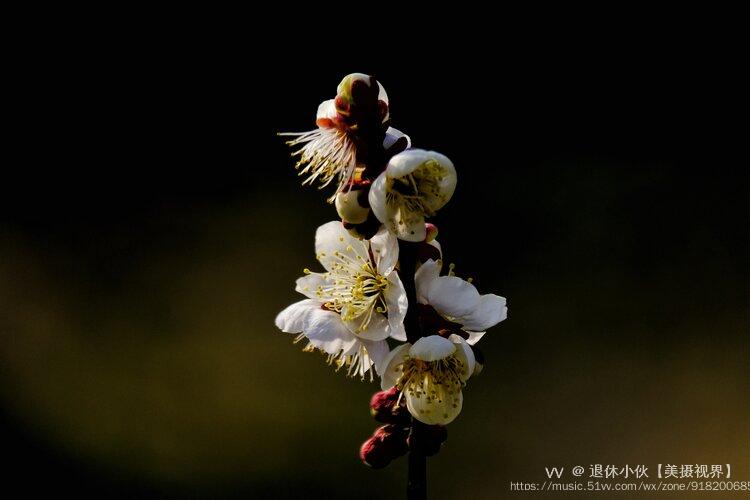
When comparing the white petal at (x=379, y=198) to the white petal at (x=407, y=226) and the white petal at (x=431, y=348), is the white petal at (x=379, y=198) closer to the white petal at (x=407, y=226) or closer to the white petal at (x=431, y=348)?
the white petal at (x=407, y=226)

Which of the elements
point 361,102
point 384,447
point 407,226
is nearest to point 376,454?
point 384,447

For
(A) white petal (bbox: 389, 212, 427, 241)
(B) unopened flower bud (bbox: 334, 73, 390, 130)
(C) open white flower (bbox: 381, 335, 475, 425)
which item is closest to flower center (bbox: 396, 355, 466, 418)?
(C) open white flower (bbox: 381, 335, 475, 425)

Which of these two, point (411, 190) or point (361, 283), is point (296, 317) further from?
point (411, 190)

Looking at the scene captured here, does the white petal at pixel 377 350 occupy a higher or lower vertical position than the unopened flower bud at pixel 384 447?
higher

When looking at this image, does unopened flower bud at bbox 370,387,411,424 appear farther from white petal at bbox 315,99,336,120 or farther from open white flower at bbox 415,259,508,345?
white petal at bbox 315,99,336,120

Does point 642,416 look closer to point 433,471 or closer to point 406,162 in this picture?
point 433,471

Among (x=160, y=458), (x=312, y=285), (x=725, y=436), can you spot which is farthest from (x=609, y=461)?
(x=312, y=285)

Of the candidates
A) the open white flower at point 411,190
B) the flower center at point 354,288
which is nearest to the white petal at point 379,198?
the open white flower at point 411,190
